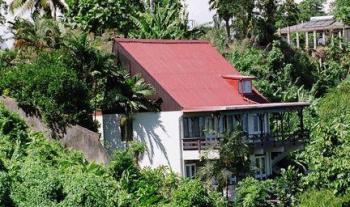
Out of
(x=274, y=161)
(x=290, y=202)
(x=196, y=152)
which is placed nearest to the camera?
(x=290, y=202)

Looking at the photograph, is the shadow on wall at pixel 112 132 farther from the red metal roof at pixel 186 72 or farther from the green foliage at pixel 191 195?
the green foliage at pixel 191 195

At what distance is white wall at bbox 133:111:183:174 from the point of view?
3875cm

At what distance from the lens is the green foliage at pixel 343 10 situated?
62.9 metres

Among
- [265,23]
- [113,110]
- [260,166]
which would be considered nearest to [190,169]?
[260,166]

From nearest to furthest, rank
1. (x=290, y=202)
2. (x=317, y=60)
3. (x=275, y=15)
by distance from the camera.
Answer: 1. (x=290, y=202)
2. (x=275, y=15)
3. (x=317, y=60)

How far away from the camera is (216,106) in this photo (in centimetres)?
3981

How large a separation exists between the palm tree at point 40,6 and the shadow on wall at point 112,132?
12091 mm

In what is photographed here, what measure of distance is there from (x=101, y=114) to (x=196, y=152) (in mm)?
5397

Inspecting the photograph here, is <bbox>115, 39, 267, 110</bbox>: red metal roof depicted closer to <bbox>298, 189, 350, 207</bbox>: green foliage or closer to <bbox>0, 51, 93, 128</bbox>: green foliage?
<bbox>0, 51, 93, 128</bbox>: green foliage

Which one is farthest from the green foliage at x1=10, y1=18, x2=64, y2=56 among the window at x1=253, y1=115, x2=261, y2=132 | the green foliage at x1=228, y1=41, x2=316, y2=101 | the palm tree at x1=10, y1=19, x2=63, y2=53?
the green foliage at x1=228, y1=41, x2=316, y2=101

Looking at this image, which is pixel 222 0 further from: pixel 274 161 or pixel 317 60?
pixel 274 161

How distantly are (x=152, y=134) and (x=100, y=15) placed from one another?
11199mm

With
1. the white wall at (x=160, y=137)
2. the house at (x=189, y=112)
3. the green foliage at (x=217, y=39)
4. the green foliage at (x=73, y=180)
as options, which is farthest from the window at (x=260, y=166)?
the green foliage at (x=217, y=39)

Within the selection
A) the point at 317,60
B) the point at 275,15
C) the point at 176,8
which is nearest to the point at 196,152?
the point at 176,8
